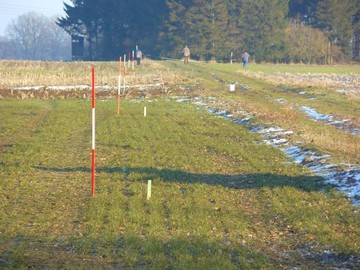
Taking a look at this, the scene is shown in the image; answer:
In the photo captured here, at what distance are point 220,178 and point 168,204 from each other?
2870 mm

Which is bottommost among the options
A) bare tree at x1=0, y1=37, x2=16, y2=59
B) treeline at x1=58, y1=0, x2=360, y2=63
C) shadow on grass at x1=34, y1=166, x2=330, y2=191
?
bare tree at x1=0, y1=37, x2=16, y2=59

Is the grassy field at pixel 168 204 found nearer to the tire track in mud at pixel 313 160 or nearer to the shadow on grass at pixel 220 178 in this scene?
the shadow on grass at pixel 220 178

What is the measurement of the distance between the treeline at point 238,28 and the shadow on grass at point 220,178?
6492 cm

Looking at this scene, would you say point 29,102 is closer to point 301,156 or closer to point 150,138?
point 150,138

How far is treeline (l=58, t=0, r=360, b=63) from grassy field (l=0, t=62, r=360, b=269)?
58.6m

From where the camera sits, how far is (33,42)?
6609 inches

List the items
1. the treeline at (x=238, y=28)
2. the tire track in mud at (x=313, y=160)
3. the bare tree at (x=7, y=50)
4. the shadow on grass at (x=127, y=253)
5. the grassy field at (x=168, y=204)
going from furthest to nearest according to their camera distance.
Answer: the bare tree at (x=7, y=50) < the treeline at (x=238, y=28) < the tire track in mud at (x=313, y=160) < the grassy field at (x=168, y=204) < the shadow on grass at (x=127, y=253)

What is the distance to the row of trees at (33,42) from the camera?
164 meters

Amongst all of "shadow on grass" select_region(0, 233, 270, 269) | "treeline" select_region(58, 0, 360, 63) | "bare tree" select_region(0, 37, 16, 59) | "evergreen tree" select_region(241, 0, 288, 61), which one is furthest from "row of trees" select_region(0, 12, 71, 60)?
"shadow on grass" select_region(0, 233, 270, 269)

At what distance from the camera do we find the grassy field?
916 cm

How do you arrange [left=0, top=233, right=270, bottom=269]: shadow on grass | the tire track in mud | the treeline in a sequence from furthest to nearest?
1. the treeline
2. the tire track in mud
3. [left=0, top=233, right=270, bottom=269]: shadow on grass

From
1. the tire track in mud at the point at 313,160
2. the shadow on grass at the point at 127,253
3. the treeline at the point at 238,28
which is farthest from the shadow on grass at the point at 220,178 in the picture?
the treeline at the point at 238,28

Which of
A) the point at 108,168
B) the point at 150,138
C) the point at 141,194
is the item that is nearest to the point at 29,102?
the point at 150,138

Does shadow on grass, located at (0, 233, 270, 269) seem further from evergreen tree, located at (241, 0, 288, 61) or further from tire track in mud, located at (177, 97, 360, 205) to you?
evergreen tree, located at (241, 0, 288, 61)
